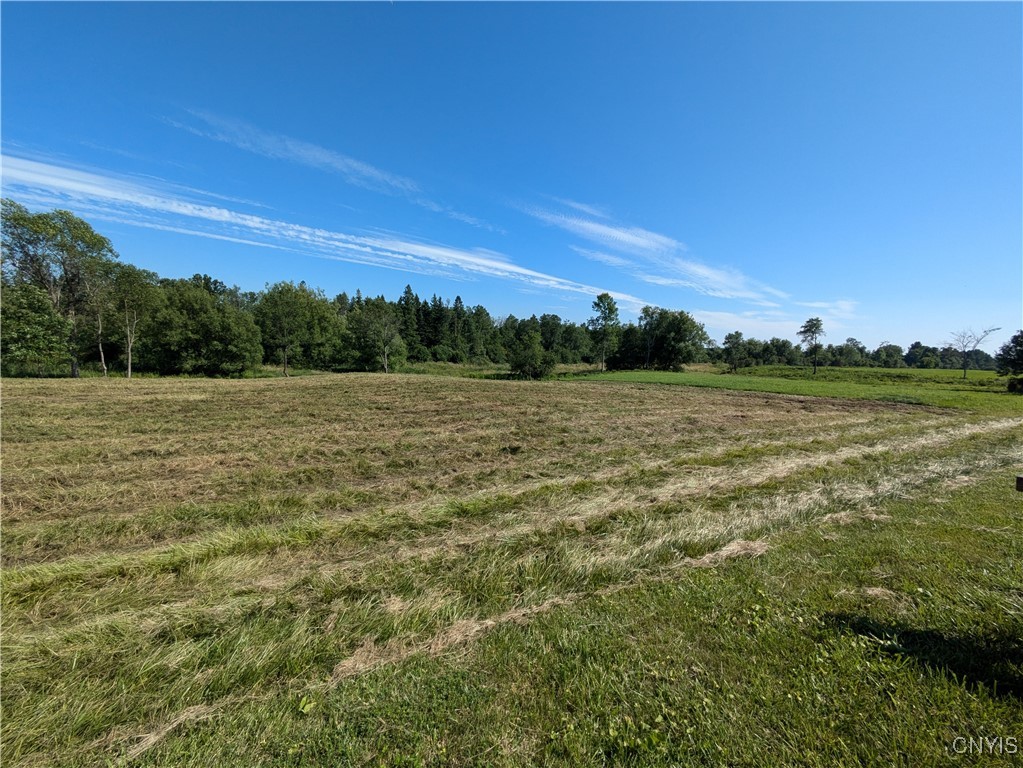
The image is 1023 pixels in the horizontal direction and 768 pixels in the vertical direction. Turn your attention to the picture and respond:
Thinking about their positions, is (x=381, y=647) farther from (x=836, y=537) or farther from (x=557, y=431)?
(x=557, y=431)

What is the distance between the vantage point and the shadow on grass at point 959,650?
2873 mm

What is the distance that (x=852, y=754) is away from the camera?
2.34m

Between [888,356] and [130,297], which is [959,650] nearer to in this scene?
[130,297]

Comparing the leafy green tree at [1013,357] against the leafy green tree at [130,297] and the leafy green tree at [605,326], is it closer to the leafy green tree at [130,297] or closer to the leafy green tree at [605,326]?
the leafy green tree at [605,326]

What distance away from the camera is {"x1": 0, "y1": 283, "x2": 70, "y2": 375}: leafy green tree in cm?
3103

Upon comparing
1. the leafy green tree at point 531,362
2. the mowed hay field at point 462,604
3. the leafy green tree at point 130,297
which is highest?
the leafy green tree at point 130,297

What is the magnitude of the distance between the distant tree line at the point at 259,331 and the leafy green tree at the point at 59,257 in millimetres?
101

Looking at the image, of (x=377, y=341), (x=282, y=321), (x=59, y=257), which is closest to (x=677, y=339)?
(x=377, y=341)

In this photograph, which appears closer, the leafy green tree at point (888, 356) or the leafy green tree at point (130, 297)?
the leafy green tree at point (130, 297)

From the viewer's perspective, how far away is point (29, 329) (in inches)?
1239

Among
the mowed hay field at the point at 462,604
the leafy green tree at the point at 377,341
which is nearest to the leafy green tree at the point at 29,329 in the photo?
the leafy green tree at the point at 377,341

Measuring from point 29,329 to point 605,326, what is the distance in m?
80.4

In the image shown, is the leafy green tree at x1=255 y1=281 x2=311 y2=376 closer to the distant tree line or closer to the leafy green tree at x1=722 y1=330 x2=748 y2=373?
the distant tree line

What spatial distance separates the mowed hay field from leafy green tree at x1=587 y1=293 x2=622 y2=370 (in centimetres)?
7090
